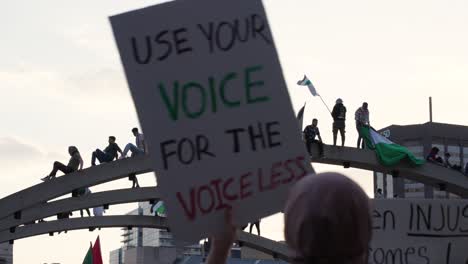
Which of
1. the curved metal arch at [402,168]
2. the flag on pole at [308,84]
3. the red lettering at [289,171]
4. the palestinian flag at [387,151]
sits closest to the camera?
the red lettering at [289,171]

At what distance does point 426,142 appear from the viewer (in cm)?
13688

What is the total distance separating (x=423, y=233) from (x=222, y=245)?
23.9 feet

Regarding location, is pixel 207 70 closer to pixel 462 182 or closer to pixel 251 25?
pixel 251 25

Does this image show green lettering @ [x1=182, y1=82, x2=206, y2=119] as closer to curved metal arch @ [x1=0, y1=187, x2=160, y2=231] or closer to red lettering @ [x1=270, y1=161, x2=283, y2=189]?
red lettering @ [x1=270, y1=161, x2=283, y2=189]

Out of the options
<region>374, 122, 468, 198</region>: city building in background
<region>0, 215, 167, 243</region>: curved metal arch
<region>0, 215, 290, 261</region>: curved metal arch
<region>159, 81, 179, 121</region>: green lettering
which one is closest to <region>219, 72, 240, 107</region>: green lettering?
<region>159, 81, 179, 121</region>: green lettering

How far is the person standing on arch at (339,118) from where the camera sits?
26031 mm

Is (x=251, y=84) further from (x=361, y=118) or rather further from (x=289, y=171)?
(x=361, y=118)

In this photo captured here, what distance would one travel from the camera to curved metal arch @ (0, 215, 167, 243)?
32.7 m

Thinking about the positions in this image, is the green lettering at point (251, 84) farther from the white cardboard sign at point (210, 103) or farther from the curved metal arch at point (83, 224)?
the curved metal arch at point (83, 224)

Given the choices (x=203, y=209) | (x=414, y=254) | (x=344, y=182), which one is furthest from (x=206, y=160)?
(x=414, y=254)

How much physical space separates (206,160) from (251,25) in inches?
18.3

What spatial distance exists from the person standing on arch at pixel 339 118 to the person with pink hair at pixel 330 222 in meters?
23.7

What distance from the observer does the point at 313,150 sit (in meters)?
25.7

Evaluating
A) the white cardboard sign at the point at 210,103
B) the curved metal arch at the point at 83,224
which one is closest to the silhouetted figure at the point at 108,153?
the curved metal arch at the point at 83,224
